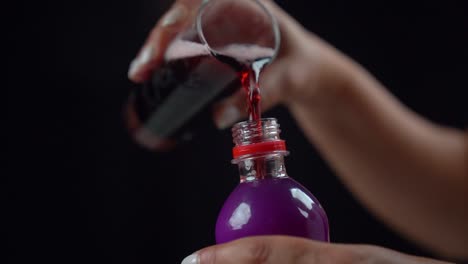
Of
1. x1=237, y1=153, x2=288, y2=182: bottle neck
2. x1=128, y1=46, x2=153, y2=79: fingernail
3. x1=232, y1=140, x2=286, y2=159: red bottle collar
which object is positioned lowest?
x1=237, y1=153, x2=288, y2=182: bottle neck

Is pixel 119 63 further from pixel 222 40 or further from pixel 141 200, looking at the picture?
pixel 222 40

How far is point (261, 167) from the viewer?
0.58 m

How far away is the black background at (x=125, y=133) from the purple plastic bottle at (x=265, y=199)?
0.40 meters

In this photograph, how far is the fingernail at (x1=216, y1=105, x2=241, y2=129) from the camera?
2.53ft

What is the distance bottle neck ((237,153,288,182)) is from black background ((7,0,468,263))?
1.27ft

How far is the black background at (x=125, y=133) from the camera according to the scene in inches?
34.1

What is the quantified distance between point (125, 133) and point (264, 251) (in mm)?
506

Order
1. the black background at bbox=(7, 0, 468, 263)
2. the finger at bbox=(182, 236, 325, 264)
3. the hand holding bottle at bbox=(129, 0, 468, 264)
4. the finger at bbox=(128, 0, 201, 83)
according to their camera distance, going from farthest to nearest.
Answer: the hand holding bottle at bbox=(129, 0, 468, 264) → the black background at bbox=(7, 0, 468, 263) → the finger at bbox=(128, 0, 201, 83) → the finger at bbox=(182, 236, 325, 264)

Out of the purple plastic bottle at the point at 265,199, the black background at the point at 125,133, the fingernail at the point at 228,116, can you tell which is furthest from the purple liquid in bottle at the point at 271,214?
the black background at the point at 125,133

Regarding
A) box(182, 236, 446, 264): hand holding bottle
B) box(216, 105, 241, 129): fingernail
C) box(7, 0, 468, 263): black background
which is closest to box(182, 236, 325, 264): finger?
box(182, 236, 446, 264): hand holding bottle

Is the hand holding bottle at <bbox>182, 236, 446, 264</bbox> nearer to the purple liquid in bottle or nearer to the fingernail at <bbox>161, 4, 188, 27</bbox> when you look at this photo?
the purple liquid in bottle

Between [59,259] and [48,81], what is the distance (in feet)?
0.98

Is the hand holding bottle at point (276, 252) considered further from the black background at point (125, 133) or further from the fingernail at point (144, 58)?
the black background at point (125, 133)

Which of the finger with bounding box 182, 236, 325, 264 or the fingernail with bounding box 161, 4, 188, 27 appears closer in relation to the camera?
the finger with bounding box 182, 236, 325, 264
